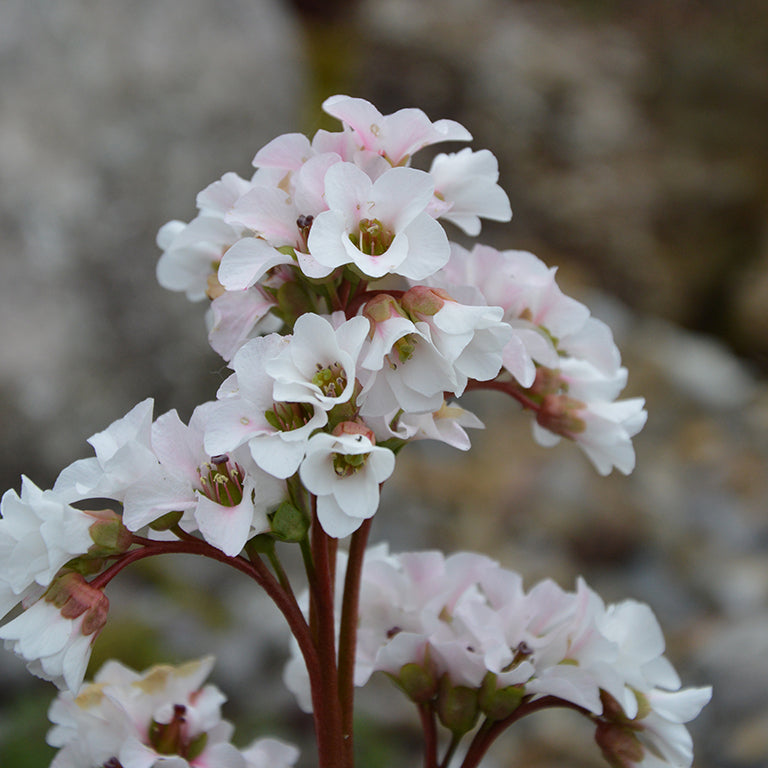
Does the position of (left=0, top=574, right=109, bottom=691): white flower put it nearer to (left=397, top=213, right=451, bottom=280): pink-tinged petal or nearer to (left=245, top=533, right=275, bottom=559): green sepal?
(left=245, top=533, right=275, bottom=559): green sepal

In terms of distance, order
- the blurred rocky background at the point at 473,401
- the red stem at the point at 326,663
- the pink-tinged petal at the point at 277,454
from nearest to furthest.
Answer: the pink-tinged petal at the point at 277,454 → the red stem at the point at 326,663 → the blurred rocky background at the point at 473,401

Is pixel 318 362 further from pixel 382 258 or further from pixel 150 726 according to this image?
pixel 150 726

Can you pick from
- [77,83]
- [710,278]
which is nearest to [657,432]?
[710,278]

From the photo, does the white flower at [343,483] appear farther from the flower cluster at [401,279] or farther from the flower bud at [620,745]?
the flower bud at [620,745]

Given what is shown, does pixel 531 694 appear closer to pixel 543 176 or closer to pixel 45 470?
pixel 45 470

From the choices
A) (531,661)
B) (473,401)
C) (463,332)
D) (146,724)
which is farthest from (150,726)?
(473,401)

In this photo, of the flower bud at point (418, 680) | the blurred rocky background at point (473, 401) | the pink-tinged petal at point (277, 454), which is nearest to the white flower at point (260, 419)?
the pink-tinged petal at point (277, 454)

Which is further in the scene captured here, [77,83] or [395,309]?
[77,83]
